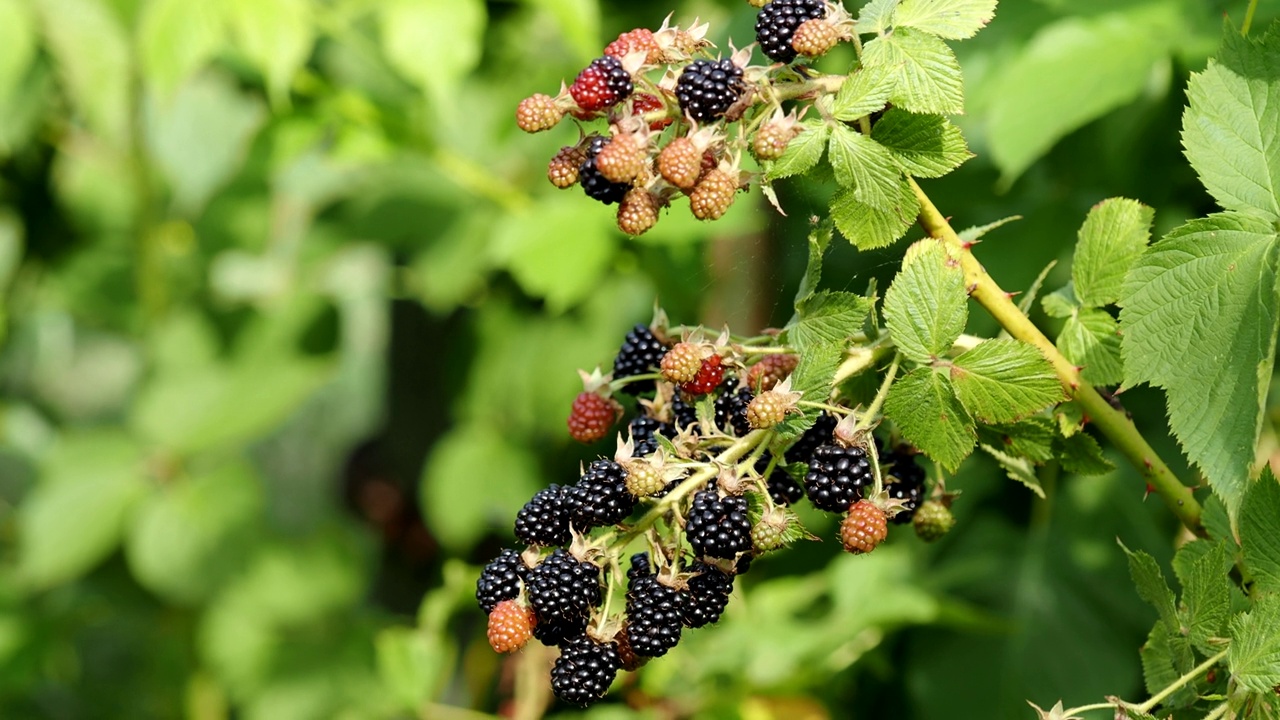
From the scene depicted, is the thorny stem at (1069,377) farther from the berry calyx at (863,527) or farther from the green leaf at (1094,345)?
the berry calyx at (863,527)

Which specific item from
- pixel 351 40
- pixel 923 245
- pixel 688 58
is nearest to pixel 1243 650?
pixel 923 245

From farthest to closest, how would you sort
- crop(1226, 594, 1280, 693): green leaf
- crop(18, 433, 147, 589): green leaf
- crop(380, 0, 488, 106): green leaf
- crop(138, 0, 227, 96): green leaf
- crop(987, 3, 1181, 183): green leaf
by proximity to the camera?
crop(18, 433, 147, 589): green leaf < crop(380, 0, 488, 106): green leaf < crop(138, 0, 227, 96): green leaf < crop(987, 3, 1181, 183): green leaf < crop(1226, 594, 1280, 693): green leaf

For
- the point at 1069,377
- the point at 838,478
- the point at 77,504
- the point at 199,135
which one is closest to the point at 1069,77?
the point at 1069,377

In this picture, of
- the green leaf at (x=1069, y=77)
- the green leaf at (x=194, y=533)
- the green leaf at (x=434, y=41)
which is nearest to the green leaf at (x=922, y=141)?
the green leaf at (x=1069, y=77)

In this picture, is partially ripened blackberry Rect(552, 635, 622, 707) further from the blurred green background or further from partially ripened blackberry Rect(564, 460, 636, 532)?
the blurred green background

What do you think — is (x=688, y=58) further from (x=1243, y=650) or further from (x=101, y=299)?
(x=101, y=299)

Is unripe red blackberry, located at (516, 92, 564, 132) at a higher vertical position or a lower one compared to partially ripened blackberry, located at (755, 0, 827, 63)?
lower

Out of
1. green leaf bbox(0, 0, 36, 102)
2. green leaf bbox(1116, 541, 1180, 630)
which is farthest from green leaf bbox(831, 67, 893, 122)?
green leaf bbox(0, 0, 36, 102)
